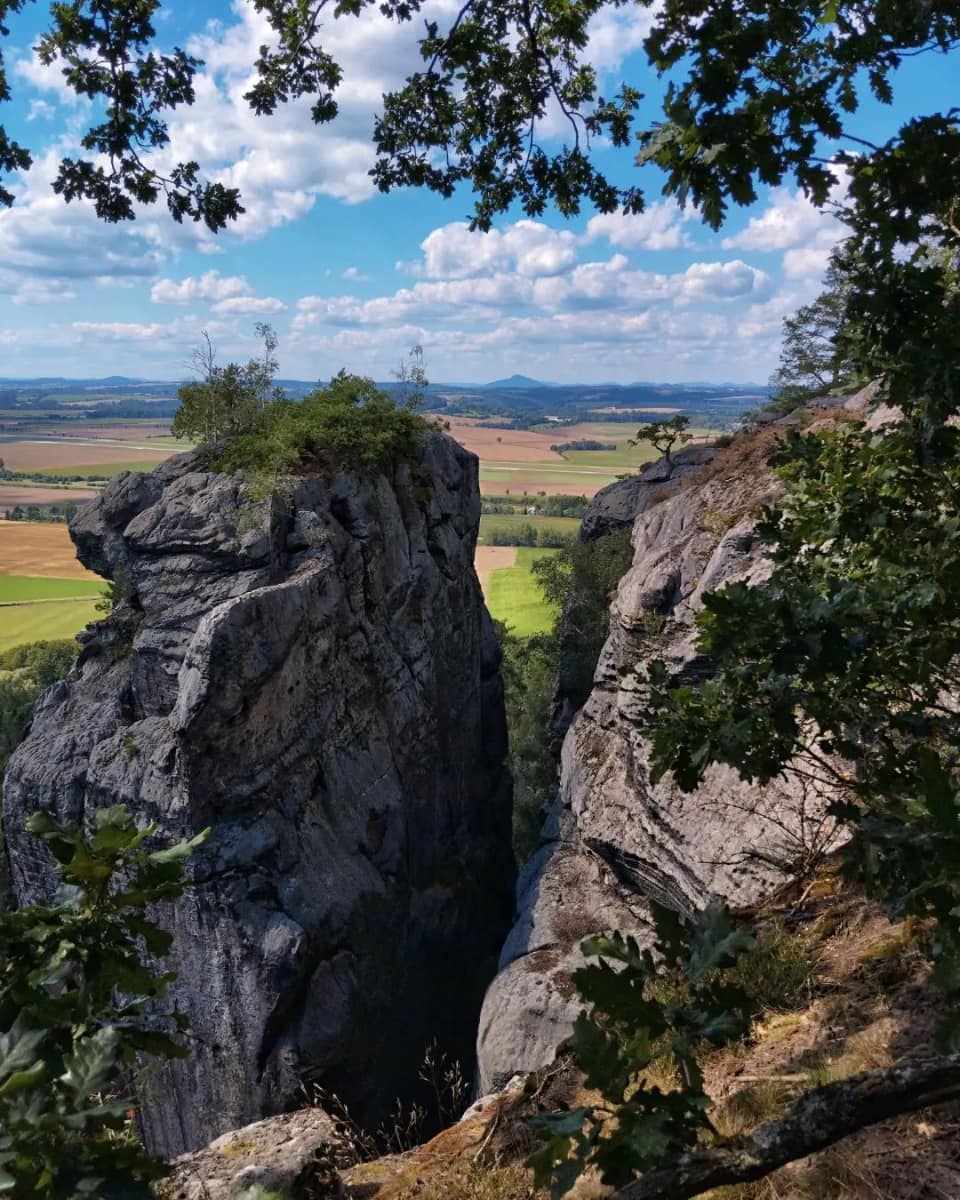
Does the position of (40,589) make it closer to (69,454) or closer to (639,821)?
(69,454)

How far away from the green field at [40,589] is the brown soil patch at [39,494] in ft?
82.0

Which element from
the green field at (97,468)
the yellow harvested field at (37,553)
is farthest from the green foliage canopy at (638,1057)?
the green field at (97,468)

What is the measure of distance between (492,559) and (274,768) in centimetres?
7144

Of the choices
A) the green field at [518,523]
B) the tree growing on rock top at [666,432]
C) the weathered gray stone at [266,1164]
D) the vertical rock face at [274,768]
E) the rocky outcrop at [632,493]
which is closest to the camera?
the weathered gray stone at [266,1164]

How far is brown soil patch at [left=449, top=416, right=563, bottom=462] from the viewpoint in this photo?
146 metres

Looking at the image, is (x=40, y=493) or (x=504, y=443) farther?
(x=504, y=443)

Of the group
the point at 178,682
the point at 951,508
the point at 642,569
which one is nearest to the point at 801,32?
the point at 951,508

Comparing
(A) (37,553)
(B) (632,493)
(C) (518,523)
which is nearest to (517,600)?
(C) (518,523)

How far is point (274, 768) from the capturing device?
1641cm

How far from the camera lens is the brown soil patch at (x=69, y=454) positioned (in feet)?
448

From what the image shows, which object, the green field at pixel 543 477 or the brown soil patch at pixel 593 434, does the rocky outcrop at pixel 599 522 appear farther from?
the brown soil patch at pixel 593 434

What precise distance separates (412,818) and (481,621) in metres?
8.14

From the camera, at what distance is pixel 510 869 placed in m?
26.4

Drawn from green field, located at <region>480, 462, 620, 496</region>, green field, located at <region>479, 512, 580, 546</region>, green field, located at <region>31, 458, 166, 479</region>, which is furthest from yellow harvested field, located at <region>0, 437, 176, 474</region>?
green field, located at <region>479, 512, 580, 546</region>
